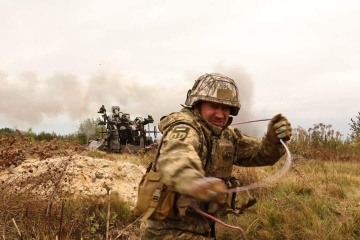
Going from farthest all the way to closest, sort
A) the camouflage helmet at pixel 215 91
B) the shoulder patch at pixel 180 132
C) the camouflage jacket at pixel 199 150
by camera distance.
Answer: the camouflage helmet at pixel 215 91 < the shoulder patch at pixel 180 132 < the camouflage jacket at pixel 199 150

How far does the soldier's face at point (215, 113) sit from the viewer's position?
3.07m

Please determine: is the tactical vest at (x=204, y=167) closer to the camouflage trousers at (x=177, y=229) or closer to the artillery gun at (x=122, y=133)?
the camouflage trousers at (x=177, y=229)

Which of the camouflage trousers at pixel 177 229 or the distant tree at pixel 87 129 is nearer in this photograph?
the camouflage trousers at pixel 177 229

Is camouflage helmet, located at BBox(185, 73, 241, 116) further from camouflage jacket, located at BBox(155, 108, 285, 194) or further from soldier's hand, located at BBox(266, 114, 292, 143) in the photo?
soldier's hand, located at BBox(266, 114, 292, 143)

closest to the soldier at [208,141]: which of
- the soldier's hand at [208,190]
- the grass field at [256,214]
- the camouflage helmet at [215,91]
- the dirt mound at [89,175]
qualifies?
the camouflage helmet at [215,91]

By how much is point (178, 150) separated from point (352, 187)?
15.6 ft

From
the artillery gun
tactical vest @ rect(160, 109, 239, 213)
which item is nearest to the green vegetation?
tactical vest @ rect(160, 109, 239, 213)

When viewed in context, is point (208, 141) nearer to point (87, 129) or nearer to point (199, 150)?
point (199, 150)

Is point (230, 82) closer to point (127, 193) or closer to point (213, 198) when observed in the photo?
point (213, 198)

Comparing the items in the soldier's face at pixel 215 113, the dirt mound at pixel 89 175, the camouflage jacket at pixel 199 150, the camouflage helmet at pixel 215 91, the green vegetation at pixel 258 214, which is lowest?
the green vegetation at pixel 258 214

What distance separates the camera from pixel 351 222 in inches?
182

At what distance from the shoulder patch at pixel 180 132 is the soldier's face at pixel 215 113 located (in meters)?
0.40

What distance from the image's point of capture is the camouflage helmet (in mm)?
3039

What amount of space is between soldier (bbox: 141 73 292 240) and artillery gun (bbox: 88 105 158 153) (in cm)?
1357
